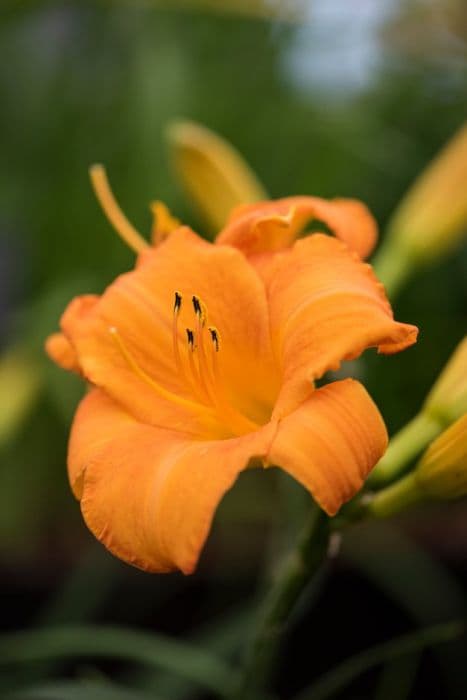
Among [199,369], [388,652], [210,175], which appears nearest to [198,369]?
[199,369]

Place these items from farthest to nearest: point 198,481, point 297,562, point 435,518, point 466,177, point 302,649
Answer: point 435,518 < point 302,649 < point 466,177 < point 297,562 < point 198,481

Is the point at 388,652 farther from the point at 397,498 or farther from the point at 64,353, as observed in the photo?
the point at 64,353

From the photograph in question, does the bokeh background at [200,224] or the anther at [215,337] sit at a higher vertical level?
the anther at [215,337]

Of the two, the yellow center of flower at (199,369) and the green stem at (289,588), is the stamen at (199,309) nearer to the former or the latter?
the yellow center of flower at (199,369)

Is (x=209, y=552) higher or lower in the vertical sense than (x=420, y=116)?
lower

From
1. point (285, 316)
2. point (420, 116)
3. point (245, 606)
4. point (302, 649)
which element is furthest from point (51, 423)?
point (285, 316)

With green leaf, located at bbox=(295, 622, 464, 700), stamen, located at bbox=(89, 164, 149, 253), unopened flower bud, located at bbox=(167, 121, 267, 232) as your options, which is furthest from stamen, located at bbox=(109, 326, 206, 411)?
unopened flower bud, located at bbox=(167, 121, 267, 232)

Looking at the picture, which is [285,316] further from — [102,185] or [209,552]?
[209,552]

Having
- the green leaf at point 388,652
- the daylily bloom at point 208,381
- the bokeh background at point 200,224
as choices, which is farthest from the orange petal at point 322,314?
the bokeh background at point 200,224
